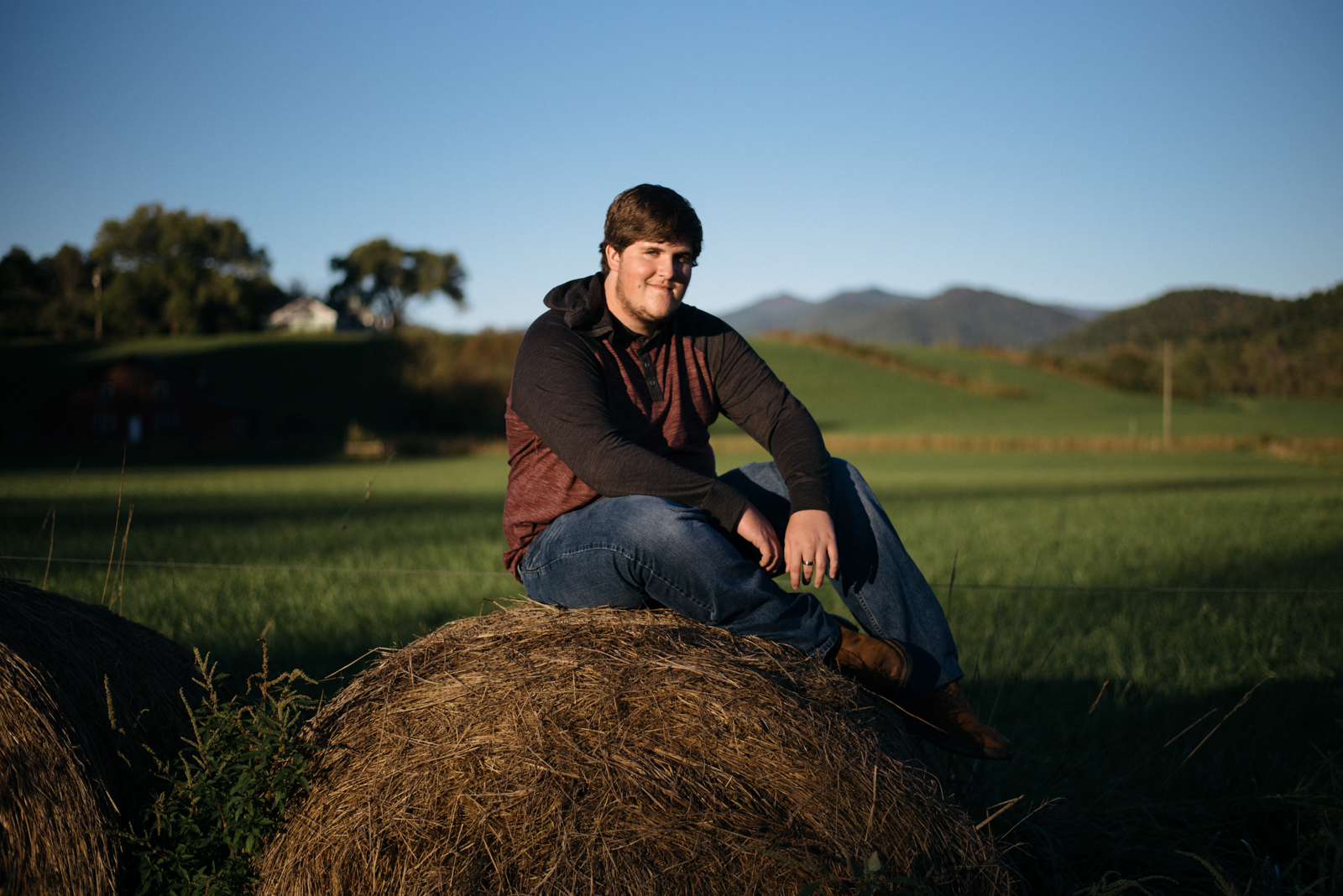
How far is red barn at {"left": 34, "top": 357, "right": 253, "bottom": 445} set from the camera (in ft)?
158

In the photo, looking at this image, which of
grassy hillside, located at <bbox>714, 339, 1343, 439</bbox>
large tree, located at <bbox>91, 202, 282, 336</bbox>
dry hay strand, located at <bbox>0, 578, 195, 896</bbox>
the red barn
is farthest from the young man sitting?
large tree, located at <bbox>91, 202, 282, 336</bbox>

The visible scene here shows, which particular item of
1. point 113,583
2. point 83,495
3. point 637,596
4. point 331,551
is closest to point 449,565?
point 331,551

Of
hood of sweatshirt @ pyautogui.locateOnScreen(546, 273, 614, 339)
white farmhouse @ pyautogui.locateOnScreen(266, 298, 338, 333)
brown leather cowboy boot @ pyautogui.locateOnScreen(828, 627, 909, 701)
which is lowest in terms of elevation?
brown leather cowboy boot @ pyautogui.locateOnScreen(828, 627, 909, 701)

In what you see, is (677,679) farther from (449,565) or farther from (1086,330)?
(1086,330)

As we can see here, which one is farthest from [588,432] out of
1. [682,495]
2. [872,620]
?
[872,620]

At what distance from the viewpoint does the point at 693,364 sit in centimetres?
327

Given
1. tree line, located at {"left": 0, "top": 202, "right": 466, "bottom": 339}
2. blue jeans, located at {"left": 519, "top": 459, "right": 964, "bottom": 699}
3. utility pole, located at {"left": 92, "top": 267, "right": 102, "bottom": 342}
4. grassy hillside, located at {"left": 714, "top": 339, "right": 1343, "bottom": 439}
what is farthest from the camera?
tree line, located at {"left": 0, "top": 202, "right": 466, "bottom": 339}

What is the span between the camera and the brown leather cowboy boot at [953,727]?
9.16 feet

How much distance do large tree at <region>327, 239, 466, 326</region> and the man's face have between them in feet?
366

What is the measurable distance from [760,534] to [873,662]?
51 cm

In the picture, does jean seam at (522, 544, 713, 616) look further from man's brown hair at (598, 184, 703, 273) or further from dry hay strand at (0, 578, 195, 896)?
dry hay strand at (0, 578, 195, 896)

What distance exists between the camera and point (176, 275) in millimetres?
75625

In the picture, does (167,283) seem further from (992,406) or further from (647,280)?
(647,280)

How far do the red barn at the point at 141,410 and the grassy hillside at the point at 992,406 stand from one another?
91.7 feet
